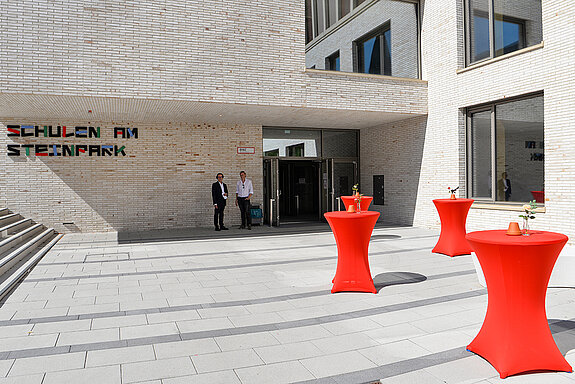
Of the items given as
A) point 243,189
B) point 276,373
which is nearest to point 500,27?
point 243,189

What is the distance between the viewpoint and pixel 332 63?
12.8 metres

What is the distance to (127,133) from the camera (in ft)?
43.3

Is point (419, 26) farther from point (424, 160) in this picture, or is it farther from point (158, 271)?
point (158, 271)

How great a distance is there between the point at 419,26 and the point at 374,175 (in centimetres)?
507

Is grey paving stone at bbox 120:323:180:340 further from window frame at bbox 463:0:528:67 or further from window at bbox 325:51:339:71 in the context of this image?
window frame at bbox 463:0:528:67

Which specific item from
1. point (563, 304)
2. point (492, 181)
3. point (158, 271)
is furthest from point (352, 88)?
point (563, 304)

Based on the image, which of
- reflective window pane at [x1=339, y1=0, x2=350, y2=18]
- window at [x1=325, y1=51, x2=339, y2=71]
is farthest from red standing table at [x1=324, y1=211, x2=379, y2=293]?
reflective window pane at [x1=339, y1=0, x2=350, y2=18]

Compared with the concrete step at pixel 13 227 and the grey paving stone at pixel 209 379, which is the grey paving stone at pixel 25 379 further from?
the concrete step at pixel 13 227

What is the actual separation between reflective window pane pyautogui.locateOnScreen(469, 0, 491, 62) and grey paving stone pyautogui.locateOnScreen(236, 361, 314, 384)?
10.7 metres

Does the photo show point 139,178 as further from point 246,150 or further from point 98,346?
point 98,346

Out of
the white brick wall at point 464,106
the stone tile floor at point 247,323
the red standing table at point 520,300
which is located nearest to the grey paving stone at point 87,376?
the stone tile floor at point 247,323

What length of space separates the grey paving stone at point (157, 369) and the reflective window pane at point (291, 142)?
11.7m

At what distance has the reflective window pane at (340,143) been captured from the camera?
16.1 metres

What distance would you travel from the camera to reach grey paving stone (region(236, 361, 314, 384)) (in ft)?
10.9
